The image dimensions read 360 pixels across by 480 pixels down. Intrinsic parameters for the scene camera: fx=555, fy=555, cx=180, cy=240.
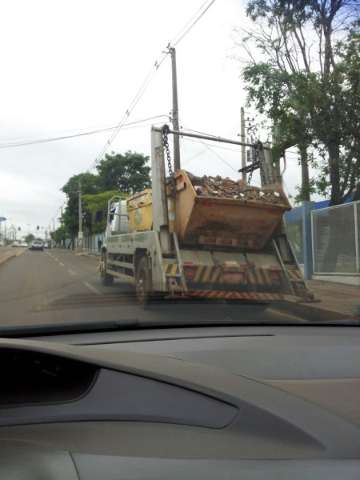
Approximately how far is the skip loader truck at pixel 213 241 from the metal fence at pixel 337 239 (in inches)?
201

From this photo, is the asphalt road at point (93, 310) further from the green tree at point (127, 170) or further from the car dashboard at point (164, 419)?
the green tree at point (127, 170)

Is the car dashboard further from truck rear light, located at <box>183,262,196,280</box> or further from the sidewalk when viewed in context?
truck rear light, located at <box>183,262,196,280</box>

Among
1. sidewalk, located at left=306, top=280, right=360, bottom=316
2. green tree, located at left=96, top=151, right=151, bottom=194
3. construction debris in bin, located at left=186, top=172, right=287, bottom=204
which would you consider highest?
green tree, located at left=96, top=151, right=151, bottom=194

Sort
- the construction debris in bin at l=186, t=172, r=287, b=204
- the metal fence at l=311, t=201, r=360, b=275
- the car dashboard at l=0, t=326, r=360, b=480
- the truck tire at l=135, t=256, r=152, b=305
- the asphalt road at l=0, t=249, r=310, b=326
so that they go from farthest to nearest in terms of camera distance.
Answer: the metal fence at l=311, t=201, r=360, b=275, the truck tire at l=135, t=256, r=152, b=305, the construction debris in bin at l=186, t=172, r=287, b=204, the asphalt road at l=0, t=249, r=310, b=326, the car dashboard at l=0, t=326, r=360, b=480

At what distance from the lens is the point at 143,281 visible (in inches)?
428

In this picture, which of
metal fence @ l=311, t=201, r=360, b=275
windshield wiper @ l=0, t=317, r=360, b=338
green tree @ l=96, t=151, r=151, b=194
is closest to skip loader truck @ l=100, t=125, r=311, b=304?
windshield wiper @ l=0, t=317, r=360, b=338

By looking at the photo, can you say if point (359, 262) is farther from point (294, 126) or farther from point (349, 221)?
point (294, 126)

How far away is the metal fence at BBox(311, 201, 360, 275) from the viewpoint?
15258 mm

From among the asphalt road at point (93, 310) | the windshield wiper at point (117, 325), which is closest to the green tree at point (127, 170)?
the asphalt road at point (93, 310)

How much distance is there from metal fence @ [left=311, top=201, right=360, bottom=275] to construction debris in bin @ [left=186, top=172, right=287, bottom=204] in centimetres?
554

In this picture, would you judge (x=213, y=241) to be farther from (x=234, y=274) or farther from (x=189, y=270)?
(x=189, y=270)

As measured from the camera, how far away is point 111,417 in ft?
7.00

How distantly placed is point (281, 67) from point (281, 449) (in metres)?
16.1

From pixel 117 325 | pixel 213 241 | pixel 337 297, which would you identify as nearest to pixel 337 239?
pixel 337 297
